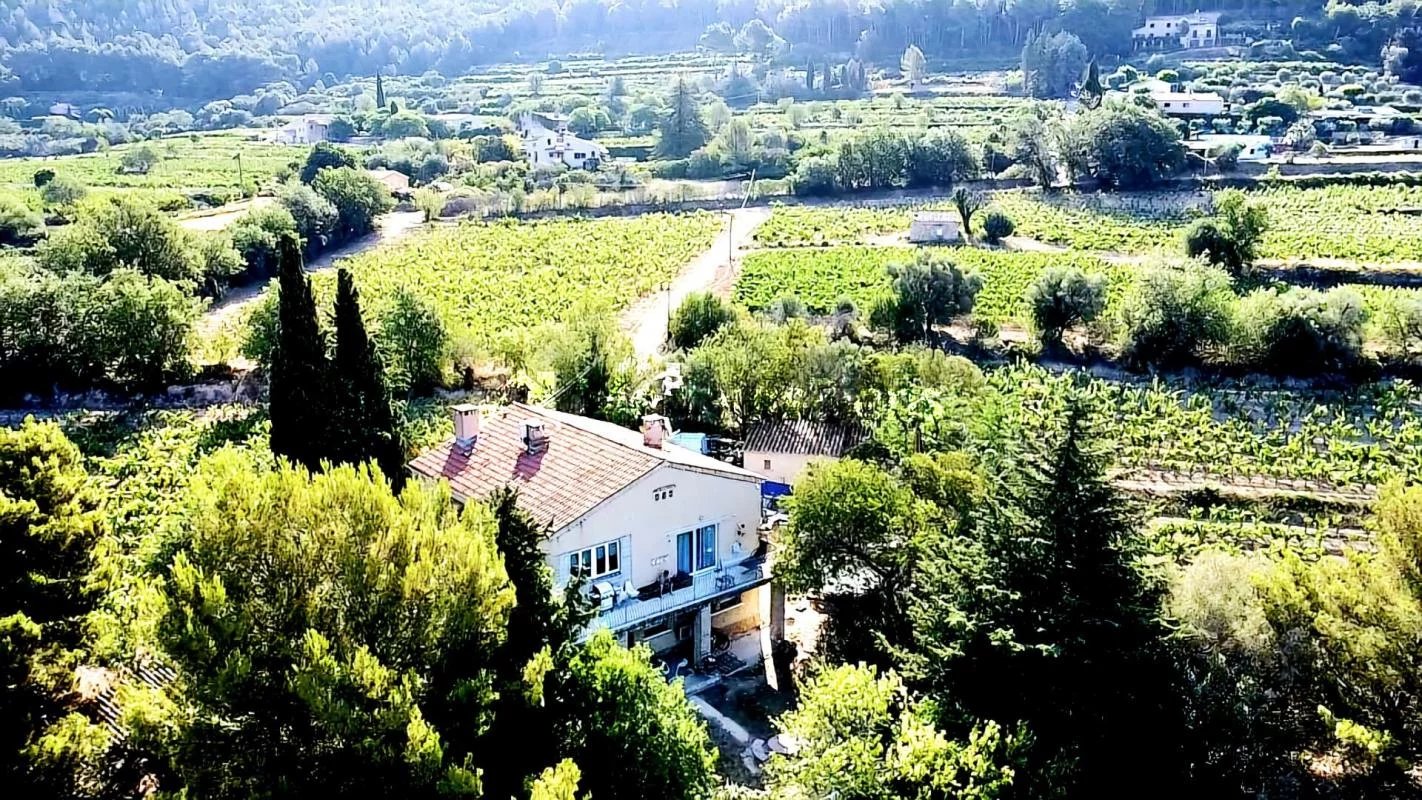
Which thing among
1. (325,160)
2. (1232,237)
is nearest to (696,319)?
(1232,237)

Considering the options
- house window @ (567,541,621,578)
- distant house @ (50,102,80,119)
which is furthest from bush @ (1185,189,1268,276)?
distant house @ (50,102,80,119)

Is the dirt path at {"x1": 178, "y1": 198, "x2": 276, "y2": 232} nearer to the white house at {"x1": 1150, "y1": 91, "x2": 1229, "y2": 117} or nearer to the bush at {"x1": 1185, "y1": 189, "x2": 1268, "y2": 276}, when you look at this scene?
the bush at {"x1": 1185, "y1": 189, "x2": 1268, "y2": 276}

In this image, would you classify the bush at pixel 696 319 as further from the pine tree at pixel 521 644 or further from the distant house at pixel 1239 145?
the distant house at pixel 1239 145

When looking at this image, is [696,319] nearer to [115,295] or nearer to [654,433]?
[115,295]

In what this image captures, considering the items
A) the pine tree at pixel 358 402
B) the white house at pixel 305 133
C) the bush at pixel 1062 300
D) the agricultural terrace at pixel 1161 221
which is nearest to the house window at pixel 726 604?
the pine tree at pixel 358 402

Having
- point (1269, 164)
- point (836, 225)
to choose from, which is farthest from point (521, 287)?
point (1269, 164)

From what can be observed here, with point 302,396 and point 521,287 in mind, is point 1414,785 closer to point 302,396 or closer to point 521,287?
point 302,396
